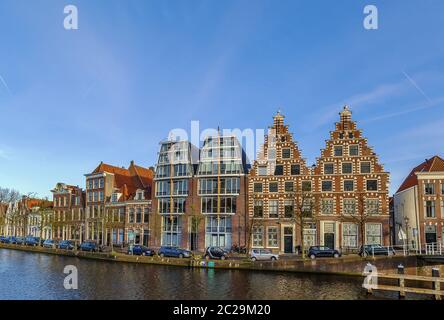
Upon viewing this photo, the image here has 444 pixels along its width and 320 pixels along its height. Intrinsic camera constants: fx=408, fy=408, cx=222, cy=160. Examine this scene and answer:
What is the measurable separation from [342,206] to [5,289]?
40474 millimetres

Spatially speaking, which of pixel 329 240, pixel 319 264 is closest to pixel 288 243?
pixel 329 240

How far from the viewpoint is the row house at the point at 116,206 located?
6988 cm

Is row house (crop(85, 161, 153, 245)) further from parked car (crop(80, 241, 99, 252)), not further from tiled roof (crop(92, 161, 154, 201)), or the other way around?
parked car (crop(80, 241, 99, 252))

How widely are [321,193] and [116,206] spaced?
37.8 m

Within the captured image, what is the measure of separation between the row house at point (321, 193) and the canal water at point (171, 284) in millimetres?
16474

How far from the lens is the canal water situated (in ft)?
94.7

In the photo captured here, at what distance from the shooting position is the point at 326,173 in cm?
5609

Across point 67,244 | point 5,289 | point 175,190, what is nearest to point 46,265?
point 5,289

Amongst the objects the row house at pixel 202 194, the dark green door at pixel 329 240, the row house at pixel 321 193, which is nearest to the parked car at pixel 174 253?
the row house at pixel 202 194

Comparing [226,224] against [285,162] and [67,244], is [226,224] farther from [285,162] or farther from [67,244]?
[67,244]

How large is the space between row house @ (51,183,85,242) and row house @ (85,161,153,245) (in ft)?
8.82

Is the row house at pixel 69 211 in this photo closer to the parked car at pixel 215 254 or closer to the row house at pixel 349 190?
the parked car at pixel 215 254

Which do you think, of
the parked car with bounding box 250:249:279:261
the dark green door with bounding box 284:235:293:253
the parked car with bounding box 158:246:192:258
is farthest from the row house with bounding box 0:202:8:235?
the parked car with bounding box 250:249:279:261
